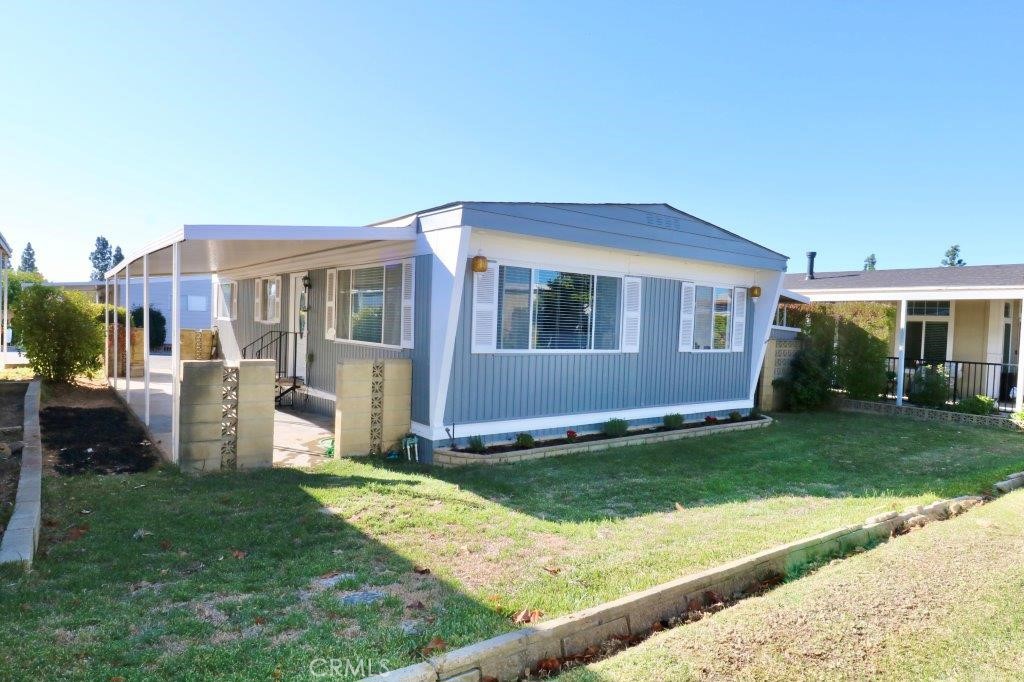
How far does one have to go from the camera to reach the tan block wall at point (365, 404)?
7.39 m

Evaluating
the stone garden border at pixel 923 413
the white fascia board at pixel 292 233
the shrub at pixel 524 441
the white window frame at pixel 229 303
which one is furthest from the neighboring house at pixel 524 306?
the stone garden border at pixel 923 413

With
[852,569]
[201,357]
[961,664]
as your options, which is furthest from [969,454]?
[201,357]

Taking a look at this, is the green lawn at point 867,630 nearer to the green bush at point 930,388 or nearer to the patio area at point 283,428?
the patio area at point 283,428

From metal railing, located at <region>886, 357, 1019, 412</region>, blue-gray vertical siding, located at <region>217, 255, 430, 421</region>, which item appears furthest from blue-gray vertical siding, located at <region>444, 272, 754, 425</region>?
metal railing, located at <region>886, 357, 1019, 412</region>

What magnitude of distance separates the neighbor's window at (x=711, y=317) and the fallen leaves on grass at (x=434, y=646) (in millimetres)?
8475

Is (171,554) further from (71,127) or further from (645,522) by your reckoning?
(71,127)

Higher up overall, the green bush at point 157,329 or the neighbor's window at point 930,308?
the neighbor's window at point 930,308

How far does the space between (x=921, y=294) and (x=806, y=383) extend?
332 cm

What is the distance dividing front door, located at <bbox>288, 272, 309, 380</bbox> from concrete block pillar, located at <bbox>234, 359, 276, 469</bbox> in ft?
15.3

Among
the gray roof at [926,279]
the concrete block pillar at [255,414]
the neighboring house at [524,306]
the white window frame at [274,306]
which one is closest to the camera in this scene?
the concrete block pillar at [255,414]

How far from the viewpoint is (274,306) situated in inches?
504

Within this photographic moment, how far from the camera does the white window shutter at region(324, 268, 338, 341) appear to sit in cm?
1046

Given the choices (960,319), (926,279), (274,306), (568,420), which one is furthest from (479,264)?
(960,319)

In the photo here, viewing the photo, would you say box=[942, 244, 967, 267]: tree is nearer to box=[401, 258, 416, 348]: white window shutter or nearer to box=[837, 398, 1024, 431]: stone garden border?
box=[837, 398, 1024, 431]: stone garden border
